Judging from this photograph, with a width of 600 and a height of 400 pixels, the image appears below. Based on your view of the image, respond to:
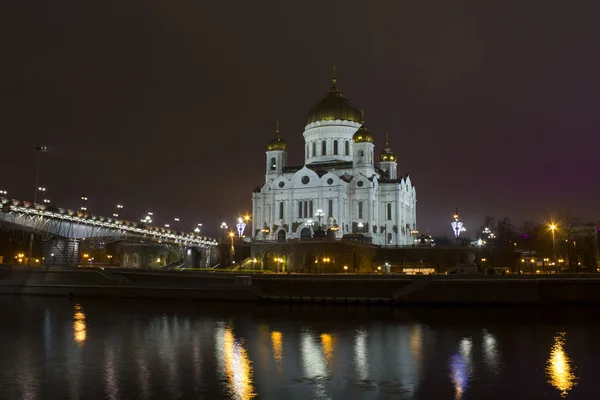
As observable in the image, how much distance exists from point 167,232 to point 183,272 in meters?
47.8

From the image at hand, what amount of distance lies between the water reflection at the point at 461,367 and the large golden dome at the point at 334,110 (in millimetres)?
64536

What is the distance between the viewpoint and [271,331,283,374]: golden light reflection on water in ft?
94.9

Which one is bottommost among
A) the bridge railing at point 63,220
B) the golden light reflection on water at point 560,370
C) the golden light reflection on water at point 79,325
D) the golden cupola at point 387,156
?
the golden light reflection on water at point 560,370

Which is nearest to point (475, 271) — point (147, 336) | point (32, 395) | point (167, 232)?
point (147, 336)

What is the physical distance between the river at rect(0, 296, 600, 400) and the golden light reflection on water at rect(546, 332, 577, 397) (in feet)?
0.17

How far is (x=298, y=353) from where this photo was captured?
3225 cm

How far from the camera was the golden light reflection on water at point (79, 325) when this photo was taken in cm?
3709

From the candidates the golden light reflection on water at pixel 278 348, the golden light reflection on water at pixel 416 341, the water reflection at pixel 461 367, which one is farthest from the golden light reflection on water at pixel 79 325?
the water reflection at pixel 461 367

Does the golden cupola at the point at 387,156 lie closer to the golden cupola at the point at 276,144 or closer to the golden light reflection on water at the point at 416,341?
the golden cupola at the point at 276,144

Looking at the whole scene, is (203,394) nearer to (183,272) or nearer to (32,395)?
(32,395)

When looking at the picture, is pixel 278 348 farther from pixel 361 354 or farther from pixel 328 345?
pixel 361 354

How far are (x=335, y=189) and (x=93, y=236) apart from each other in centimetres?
3572

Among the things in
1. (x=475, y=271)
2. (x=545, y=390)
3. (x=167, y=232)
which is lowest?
(x=545, y=390)

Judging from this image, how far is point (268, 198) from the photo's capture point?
3720 inches
